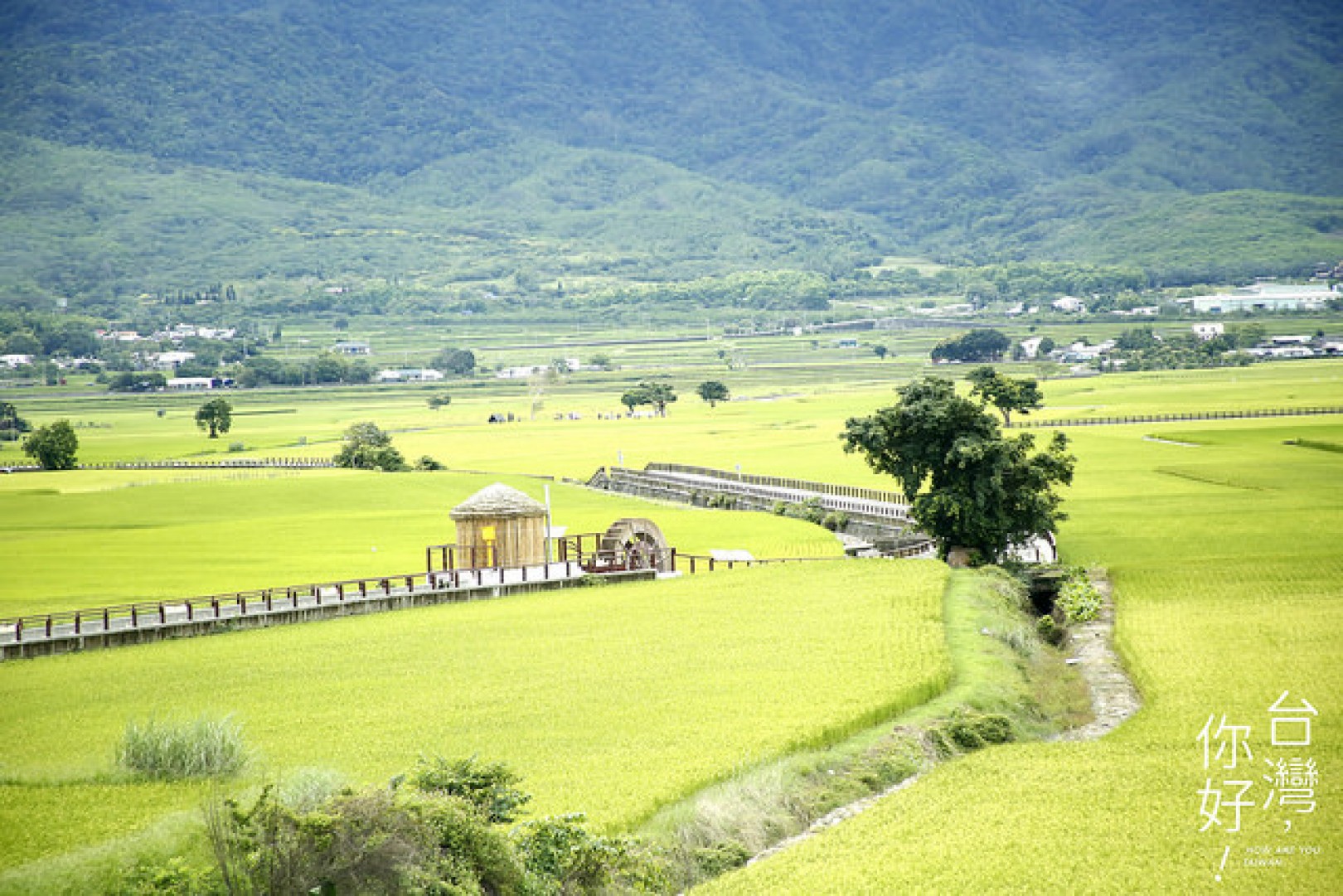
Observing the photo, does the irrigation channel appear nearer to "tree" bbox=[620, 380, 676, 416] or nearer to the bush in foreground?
the bush in foreground

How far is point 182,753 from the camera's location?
2200cm

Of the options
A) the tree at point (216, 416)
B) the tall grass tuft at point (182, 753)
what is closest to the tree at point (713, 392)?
the tree at point (216, 416)

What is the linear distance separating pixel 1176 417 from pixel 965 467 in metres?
63.8

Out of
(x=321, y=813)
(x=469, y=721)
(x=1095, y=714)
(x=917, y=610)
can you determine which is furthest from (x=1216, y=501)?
(x=321, y=813)

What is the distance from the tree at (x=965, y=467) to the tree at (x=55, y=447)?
67.2m

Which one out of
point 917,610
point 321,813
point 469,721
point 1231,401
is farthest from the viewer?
point 1231,401

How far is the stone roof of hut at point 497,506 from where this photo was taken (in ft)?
158

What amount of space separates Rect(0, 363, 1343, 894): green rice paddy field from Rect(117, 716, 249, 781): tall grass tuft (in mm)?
562

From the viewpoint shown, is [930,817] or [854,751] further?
[854,751]

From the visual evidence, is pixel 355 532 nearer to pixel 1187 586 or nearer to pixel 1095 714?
pixel 1187 586

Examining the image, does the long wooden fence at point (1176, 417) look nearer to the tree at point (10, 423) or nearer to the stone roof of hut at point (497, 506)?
the stone roof of hut at point (497, 506)

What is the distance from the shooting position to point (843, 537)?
61406 mm

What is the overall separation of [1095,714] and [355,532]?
141 ft

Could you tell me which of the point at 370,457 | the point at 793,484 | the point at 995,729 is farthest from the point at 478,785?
the point at 370,457
